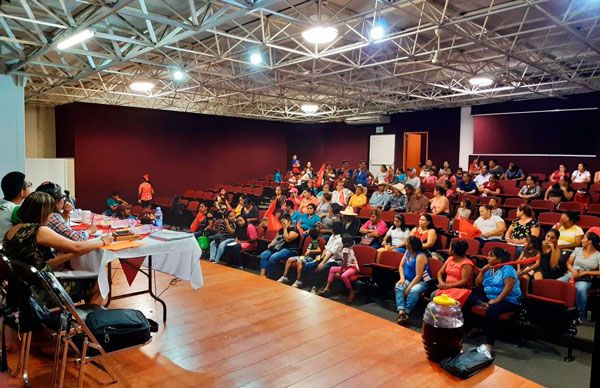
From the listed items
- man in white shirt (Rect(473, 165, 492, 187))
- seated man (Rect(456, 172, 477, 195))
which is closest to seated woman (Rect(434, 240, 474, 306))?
seated man (Rect(456, 172, 477, 195))

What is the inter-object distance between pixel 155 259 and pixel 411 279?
304 centimetres

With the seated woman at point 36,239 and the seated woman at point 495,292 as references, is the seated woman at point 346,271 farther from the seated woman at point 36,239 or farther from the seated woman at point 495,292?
the seated woman at point 36,239

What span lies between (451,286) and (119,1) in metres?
4.68

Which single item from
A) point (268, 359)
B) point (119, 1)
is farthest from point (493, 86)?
point (268, 359)

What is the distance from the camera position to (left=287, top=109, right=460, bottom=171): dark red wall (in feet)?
50.3

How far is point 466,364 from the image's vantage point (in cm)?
304

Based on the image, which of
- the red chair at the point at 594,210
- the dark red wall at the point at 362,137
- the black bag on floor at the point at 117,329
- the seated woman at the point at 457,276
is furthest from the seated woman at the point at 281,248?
the dark red wall at the point at 362,137

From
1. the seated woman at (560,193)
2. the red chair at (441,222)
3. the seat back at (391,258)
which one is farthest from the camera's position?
the seated woman at (560,193)

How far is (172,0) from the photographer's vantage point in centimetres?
627

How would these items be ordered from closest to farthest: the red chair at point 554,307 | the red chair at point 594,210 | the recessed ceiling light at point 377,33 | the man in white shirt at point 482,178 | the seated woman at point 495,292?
the red chair at point 554,307, the seated woman at point 495,292, the recessed ceiling light at point 377,33, the red chair at point 594,210, the man in white shirt at point 482,178

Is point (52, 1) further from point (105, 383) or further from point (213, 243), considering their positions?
point (105, 383)

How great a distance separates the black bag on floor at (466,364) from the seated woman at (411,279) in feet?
5.97

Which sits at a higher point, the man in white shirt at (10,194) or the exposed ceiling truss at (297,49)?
the exposed ceiling truss at (297,49)

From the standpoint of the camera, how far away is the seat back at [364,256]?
5.99 meters
